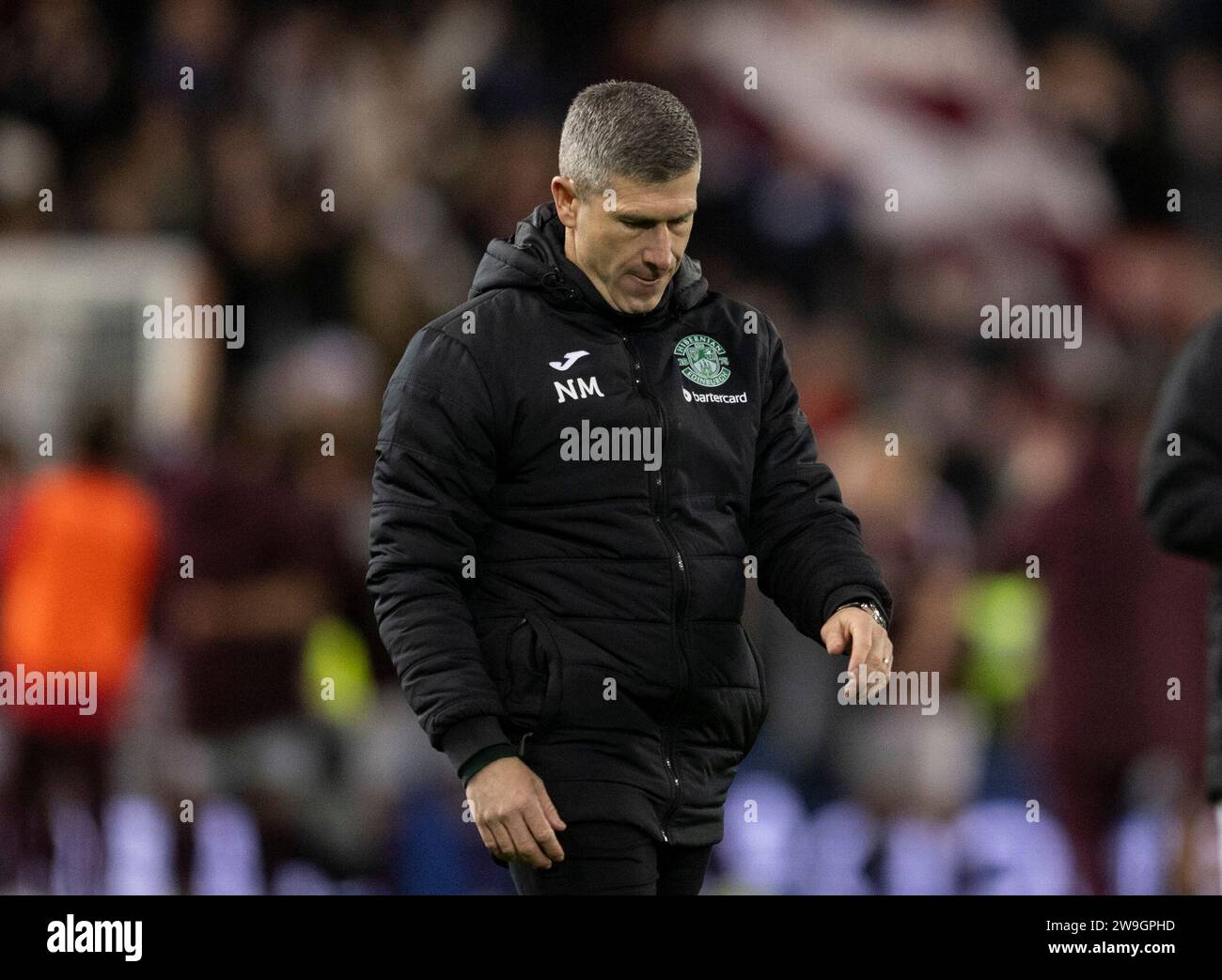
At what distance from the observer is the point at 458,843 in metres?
6.27

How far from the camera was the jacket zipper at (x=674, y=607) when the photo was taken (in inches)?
115

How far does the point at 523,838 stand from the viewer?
2.75 metres

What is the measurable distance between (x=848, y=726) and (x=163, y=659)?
2.15m

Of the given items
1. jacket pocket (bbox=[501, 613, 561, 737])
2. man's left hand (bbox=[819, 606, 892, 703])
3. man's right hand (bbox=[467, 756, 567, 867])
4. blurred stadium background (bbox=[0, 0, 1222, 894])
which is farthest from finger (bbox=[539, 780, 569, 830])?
blurred stadium background (bbox=[0, 0, 1222, 894])

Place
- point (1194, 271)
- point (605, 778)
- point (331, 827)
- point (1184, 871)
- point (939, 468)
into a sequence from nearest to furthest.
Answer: point (605, 778), point (1184, 871), point (331, 827), point (939, 468), point (1194, 271)

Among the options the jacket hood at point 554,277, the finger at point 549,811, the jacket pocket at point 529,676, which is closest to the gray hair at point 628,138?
the jacket hood at point 554,277

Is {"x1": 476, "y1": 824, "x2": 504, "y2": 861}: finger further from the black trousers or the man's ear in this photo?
the man's ear

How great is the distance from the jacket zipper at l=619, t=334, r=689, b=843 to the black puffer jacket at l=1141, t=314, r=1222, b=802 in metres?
1.40

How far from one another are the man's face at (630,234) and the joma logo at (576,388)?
13 centimetres

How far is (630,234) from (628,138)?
138 mm

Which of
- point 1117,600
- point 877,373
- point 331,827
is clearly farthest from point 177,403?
point 1117,600

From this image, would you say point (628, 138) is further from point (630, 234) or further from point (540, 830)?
point (540, 830)

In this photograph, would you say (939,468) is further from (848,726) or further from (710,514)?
(710,514)

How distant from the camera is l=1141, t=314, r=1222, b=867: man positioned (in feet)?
12.8
